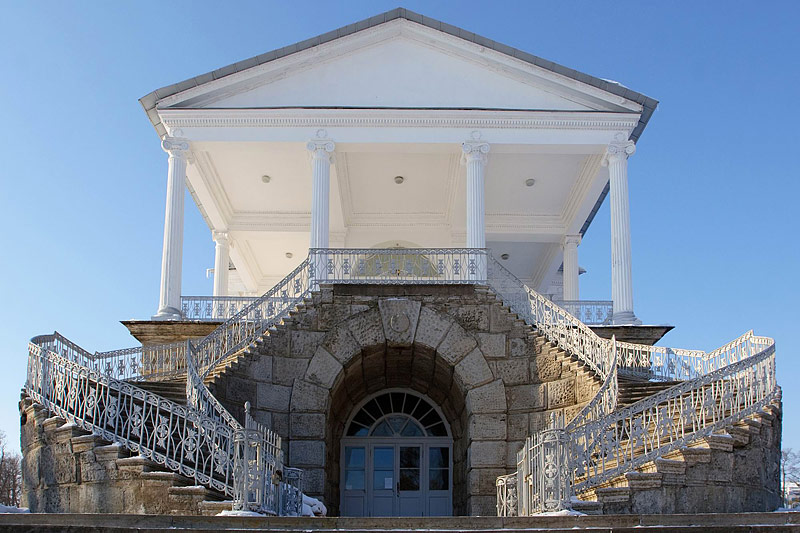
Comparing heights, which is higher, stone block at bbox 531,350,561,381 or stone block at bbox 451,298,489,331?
stone block at bbox 451,298,489,331

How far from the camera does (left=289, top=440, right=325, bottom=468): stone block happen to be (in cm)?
1616

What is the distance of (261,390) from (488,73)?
1025 centimetres

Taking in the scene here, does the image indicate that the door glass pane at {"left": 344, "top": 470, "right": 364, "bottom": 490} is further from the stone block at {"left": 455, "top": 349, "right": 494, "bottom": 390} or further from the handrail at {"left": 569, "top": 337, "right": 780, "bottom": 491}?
the handrail at {"left": 569, "top": 337, "right": 780, "bottom": 491}

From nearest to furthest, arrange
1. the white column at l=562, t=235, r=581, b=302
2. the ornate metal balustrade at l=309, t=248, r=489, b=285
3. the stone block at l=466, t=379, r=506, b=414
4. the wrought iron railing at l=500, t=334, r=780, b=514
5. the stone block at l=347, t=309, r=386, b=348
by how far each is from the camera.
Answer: the wrought iron railing at l=500, t=334, r=780, b=514
the stone block at l=466, t=379, r=506, b=414
the stone block at l=347, t=309, r=386, b=348
the ornate metal balustrade at l=309, t=248, r=489, b=285
the white column at l=562, t=235, r=581, b=302

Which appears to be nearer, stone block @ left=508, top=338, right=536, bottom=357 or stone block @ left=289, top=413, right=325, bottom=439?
stone block @ left=289, top=413, right=325, bottom=439

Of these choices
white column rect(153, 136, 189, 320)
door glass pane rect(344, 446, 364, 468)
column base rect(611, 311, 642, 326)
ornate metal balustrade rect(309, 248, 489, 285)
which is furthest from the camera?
white column rect(153, 136, 189, 320)

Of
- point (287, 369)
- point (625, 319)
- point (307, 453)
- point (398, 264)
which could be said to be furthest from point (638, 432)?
point (625, 319)

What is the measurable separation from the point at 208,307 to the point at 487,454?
8180 millimetres

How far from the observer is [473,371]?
1686 centimetres

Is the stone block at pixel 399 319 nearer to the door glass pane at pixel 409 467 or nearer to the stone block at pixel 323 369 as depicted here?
the stone block at pixel 323 369

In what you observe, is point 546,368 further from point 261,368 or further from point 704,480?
point 261,368

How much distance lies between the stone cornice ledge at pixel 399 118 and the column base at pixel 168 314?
4.50 metres

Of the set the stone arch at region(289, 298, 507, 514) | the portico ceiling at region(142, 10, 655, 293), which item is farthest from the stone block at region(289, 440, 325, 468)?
the portico ceiling at region(142, 10, 655, 293)

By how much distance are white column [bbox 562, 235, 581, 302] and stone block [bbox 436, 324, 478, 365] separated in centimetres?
1007
